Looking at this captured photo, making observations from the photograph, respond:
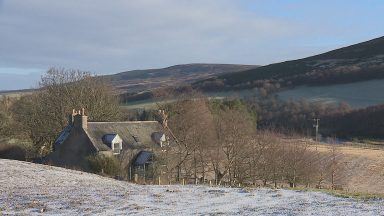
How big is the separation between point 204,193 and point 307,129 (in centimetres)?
8068

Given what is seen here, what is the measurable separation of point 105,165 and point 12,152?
18.0 meters

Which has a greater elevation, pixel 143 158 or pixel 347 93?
pixel 347 93

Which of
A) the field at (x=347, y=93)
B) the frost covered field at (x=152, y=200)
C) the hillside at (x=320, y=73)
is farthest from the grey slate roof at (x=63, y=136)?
the hillside at (x=320, y=73)

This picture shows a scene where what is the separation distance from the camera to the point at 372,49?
651ft

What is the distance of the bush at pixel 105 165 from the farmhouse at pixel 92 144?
531 cm

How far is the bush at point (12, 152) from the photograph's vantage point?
183 feet

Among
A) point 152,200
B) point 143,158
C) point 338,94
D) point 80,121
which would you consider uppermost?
point 338,94

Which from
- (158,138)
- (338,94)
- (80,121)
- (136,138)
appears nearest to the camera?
(80,121)

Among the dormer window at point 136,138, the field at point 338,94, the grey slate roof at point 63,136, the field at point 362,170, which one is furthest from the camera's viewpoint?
the field at point 338,94

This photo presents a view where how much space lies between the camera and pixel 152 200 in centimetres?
2253

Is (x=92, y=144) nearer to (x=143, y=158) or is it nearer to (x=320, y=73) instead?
(x=143, y=158)

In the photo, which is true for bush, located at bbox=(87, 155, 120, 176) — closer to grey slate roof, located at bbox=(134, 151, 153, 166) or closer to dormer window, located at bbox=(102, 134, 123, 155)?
grey slate roof, located at bbox=(134, 151, 153, 166)

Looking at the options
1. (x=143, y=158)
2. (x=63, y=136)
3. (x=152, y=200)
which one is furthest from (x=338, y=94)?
(x=152, y=200)

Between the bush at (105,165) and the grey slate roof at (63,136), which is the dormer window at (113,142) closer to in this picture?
the grey slate roof at (63,136)
